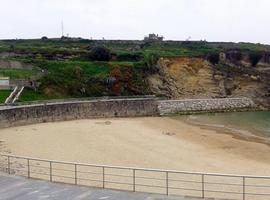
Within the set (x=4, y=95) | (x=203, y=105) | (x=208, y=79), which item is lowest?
(x=203, y=105)

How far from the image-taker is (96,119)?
45750 millimetres

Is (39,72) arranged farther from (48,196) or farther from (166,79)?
(48,196)

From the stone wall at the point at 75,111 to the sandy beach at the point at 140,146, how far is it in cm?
118

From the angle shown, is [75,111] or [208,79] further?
[208,79]

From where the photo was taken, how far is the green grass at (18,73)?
48.8m

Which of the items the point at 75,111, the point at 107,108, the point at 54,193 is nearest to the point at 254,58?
the point at 107,108

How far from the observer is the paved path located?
1455 centimetres

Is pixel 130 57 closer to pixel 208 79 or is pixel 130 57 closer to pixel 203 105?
pixel 208 79

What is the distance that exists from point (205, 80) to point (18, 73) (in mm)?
24390

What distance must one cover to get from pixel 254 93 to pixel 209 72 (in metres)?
6.35

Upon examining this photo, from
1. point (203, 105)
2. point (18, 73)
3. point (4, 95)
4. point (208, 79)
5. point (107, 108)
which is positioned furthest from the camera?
point (208, 79)

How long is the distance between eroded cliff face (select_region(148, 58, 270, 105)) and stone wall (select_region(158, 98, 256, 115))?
2165 mm

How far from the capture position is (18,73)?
165 ft

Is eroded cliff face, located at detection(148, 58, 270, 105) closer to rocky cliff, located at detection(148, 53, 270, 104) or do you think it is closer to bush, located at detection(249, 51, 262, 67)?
rocky cliff, located at detection(148, 53, 270, 104)
